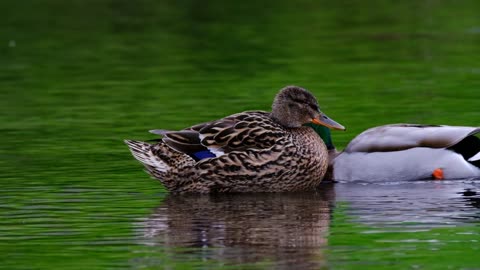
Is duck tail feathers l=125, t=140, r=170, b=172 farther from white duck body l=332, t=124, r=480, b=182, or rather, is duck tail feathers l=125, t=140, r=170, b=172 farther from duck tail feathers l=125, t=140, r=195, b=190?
white duck body l=332, t=124, r=480, b=182

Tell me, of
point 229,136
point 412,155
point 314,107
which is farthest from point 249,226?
point 412,155

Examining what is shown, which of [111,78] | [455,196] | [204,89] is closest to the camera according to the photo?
[455,196]

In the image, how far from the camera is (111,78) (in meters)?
22.9

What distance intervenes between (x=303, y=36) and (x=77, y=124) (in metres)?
10.1

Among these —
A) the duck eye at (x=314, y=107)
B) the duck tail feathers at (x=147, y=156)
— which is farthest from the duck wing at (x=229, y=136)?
the duck eye at (x=314, y=107)

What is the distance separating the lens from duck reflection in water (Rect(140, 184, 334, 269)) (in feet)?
34.7

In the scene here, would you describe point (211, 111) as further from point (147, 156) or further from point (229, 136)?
point (229, 136)

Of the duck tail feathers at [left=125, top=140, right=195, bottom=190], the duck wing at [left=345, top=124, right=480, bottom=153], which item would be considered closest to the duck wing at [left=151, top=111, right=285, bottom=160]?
the duck tail feathers at [left=125, top=140, right=195, bottom=190]

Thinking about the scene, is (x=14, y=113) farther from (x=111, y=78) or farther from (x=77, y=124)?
(x=111, y=78)

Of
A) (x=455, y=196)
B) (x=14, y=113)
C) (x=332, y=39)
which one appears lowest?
(x=455, y=196)

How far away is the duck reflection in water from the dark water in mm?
22

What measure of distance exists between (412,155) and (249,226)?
2754 mm

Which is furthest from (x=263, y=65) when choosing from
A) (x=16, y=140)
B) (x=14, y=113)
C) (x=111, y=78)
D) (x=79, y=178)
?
(x=79, y=178)

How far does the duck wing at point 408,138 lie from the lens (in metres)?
14.0
